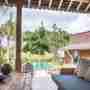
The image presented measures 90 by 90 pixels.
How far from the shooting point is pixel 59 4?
651cm

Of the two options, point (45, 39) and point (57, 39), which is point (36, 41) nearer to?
point (45, 39)

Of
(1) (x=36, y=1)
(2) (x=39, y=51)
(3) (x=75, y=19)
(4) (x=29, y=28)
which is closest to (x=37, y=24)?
(4) (x=29, y=28)

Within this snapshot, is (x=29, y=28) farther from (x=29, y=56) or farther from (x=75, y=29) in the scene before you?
(x=75, y=29)

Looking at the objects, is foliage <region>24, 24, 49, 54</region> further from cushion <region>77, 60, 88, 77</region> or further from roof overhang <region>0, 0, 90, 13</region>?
cushion <region>77, 60, 88, 77</region>

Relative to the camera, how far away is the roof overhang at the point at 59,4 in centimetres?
634

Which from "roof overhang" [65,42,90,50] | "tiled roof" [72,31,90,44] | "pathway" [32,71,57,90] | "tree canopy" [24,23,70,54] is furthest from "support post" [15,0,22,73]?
"tiled roof" [72,31,90,44]

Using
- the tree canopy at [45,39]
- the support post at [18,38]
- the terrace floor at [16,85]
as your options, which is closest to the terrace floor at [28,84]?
the terrace floor at [16,85]

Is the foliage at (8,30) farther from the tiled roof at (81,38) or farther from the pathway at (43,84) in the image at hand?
the pathway at (43,84)

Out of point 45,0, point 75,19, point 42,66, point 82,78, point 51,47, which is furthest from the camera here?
point 75,19

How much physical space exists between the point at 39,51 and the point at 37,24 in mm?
1139

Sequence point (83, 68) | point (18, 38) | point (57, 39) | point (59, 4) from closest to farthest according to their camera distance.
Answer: point (83, 68) < point (18, 38) < point (59, 4) < point (57, 39)

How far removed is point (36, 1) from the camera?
6469 mm

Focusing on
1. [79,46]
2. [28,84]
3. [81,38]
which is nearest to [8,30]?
[79,46]

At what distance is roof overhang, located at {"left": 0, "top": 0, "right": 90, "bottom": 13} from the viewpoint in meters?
6.34
